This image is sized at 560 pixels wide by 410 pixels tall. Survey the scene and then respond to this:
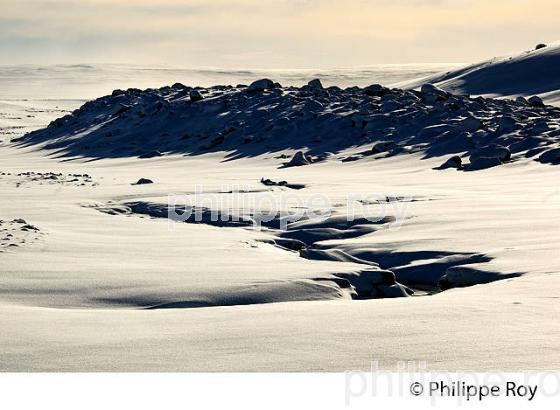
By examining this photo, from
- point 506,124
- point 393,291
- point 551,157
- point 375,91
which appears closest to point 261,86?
point 375,91

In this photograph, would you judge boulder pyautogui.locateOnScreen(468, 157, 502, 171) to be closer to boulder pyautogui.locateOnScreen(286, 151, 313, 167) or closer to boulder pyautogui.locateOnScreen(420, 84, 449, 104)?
boulder pyautogui.locateOnScreen(286, 151, 313, 167)

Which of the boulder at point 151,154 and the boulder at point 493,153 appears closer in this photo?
the boulder at point 493,153

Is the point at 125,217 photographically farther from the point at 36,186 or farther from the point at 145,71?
the point at 145,71

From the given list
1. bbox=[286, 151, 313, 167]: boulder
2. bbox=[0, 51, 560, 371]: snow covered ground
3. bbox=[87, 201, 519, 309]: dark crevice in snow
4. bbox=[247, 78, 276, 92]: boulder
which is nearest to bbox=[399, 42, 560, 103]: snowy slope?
bbox=[247, 78, 276, 92]: boulder

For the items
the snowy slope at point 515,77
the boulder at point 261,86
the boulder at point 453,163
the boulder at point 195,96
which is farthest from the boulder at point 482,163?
the snowy slope at point 515,77

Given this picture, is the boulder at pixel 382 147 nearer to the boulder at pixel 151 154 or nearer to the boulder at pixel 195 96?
the boulder at pixel 151 154

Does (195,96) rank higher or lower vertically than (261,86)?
lower

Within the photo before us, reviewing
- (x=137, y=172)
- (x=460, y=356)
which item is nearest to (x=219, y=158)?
(x=137, y=172)

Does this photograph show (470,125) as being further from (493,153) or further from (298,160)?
(298,160)

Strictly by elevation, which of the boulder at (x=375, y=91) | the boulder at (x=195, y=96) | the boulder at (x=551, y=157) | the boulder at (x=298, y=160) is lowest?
the boulder at (x=298, y=160)
